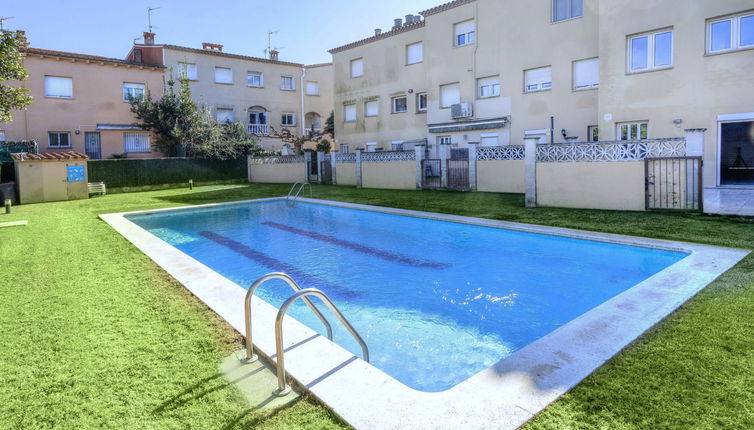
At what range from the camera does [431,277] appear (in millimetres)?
8320

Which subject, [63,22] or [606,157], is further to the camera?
[63,22]

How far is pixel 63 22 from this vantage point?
25.8 metres

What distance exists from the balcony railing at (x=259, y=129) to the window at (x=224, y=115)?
1.58 meters

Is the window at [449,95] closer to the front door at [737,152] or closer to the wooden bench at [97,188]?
the front door at [737,152]

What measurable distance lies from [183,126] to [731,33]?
88.9 ft

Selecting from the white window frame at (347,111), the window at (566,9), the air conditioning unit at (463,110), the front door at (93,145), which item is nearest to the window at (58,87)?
the front door at (93,145)

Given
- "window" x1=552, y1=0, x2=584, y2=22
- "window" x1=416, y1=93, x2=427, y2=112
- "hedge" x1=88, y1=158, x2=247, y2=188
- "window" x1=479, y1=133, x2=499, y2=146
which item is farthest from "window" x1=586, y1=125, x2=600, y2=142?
"hedge" x1=88, y1=158, x2=247, y2=188

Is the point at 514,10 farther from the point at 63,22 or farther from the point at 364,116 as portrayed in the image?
the point at 63,22

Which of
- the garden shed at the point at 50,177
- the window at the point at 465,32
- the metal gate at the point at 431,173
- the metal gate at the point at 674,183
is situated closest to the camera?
the metal gate at the point at 674,183

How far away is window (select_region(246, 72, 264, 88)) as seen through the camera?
3506cm

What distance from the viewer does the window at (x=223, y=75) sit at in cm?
3338

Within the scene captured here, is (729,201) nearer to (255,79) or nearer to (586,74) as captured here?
(586,74)

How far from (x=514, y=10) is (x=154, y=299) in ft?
74.3

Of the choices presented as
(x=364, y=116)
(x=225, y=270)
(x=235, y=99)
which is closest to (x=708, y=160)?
(x=225, y=270)
